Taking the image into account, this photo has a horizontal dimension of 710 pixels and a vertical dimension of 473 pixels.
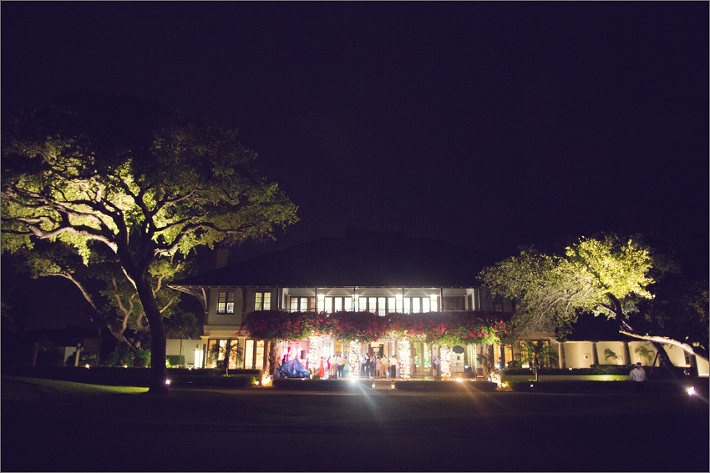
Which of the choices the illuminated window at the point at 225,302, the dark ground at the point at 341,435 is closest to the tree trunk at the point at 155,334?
the dark ground at the point at 341,435

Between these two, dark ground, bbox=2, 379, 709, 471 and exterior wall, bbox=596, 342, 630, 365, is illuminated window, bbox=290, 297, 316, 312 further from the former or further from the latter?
exterior wall, bbox=596, 342, 630, 365

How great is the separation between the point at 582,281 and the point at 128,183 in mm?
17197

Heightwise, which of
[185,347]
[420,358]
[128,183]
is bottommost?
[420,358]

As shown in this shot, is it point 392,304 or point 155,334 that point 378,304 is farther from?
point 155,334

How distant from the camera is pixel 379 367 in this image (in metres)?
27.5

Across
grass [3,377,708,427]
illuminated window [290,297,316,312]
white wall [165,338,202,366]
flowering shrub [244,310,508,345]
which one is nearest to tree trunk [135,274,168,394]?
grass [3,377,708,427]

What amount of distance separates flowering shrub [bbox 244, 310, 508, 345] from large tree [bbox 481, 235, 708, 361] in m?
3.80

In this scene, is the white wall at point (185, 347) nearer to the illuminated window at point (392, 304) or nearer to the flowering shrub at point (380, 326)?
the flowering shrub at point (380, 326)

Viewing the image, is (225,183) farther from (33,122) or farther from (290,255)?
(290,255)

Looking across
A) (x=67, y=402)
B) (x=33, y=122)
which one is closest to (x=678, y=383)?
(x=67, y=402)

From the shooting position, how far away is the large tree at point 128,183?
1556cm

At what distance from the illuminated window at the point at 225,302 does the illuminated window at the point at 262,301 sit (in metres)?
1.54

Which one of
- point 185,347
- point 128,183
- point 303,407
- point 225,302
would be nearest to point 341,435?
point 303,407

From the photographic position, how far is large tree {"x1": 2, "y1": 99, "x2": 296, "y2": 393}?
51.1 ft
